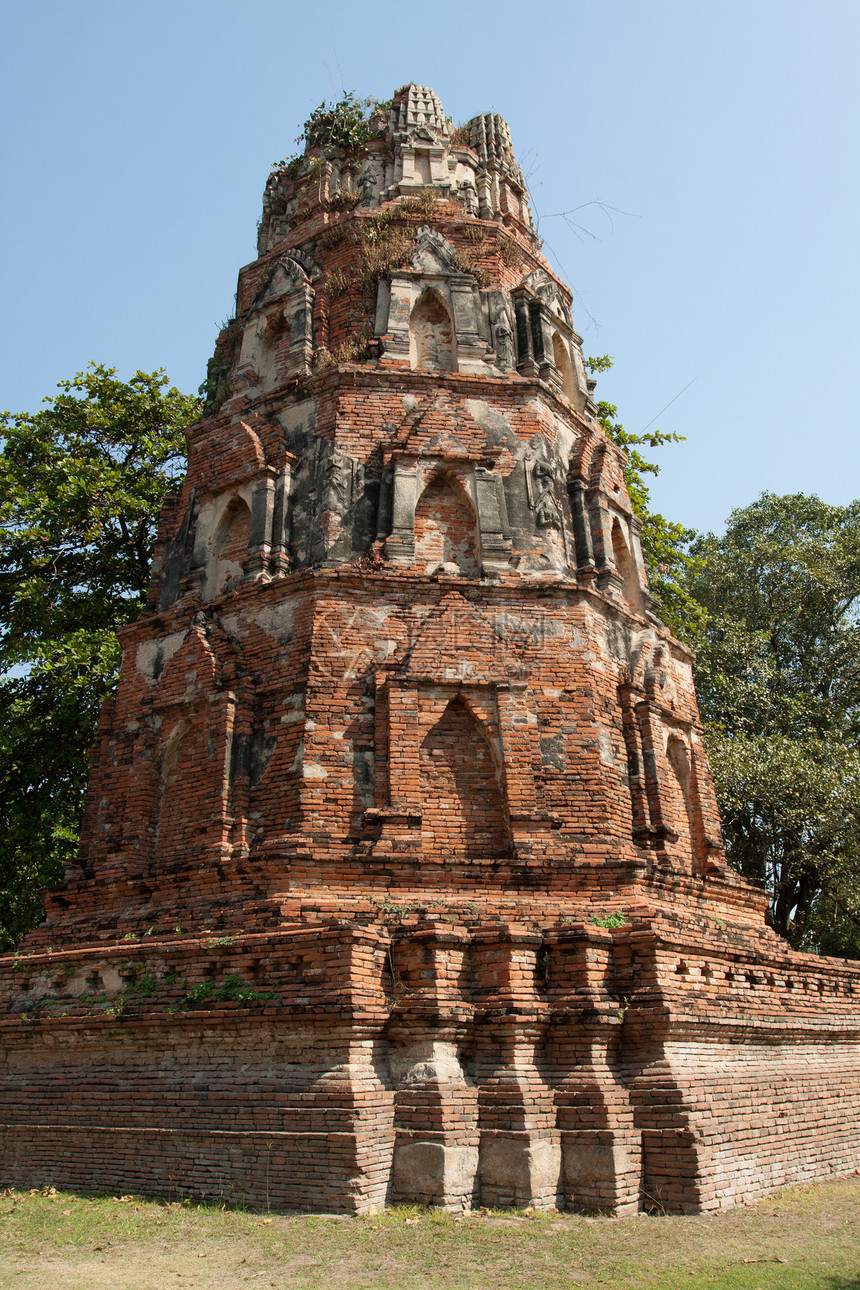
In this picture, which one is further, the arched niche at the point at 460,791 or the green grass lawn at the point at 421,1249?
the arched niche at the point at 460,791

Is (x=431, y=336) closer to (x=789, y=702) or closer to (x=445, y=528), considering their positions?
(x=445, y=528)

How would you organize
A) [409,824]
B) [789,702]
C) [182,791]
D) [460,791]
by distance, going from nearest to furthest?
[409,824] < [460,791] < [182,791] < [789,702]

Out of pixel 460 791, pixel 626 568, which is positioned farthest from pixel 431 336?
pixel 460 791

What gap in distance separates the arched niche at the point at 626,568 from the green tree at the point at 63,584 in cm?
861

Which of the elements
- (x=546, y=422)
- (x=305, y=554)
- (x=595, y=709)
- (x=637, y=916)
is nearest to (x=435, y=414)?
(x=546, y=422)

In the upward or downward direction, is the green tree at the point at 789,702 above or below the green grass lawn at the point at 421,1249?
above

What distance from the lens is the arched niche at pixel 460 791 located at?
1037 cm

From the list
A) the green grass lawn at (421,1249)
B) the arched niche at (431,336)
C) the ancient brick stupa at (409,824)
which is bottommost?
the green grass lawn at (421,1249)

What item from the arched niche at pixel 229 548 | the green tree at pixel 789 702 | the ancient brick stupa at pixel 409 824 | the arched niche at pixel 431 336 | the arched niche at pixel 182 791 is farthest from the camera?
the green tree at pixel 789 702

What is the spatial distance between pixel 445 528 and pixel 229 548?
2.95 metres

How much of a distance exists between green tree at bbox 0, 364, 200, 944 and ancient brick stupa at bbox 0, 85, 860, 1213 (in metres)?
3.90

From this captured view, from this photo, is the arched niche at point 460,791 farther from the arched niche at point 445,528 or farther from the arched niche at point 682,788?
the arched niche at point 682,788

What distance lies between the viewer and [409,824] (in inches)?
403

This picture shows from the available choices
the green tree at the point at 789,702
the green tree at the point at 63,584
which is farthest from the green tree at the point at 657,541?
the green tree at the point at 63,584
